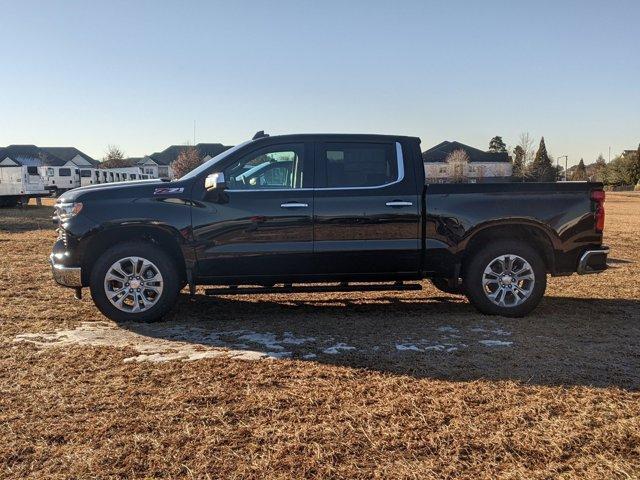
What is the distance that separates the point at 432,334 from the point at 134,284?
9.96 feet

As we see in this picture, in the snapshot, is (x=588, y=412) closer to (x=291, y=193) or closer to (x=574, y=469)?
(x=574, y=469)

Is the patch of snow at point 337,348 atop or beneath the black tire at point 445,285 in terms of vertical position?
beneath

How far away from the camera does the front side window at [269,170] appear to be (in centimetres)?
570

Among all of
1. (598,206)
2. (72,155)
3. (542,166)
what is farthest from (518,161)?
(598,206)

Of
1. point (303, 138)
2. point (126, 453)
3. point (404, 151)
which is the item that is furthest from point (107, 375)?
point (404, 151)

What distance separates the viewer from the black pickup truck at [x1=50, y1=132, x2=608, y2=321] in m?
5.53

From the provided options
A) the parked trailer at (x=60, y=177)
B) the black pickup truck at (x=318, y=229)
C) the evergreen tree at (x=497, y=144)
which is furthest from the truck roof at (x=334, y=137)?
the evergreen tree at (x=497, y=144)

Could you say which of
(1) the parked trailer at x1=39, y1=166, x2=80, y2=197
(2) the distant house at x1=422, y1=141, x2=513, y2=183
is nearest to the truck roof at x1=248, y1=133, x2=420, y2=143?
(1) the parked trailer at x1=39, y1=166, x2=80, y2=197

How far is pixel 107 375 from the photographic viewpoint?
13.3 ft

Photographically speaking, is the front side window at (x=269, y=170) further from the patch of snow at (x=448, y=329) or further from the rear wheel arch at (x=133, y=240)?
the patch of snow at (x=448, y=329)

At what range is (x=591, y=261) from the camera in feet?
19.1

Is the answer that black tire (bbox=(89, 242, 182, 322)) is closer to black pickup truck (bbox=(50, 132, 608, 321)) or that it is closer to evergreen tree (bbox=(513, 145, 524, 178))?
black pickup truck (bbox=(50, 132, 608, 321))

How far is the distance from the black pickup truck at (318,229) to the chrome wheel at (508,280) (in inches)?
0.4

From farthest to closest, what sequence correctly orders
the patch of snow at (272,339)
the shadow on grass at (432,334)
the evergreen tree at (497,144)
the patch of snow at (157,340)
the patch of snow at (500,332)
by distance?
the evergreen tree at (497,144) → the patch of snow at (500,332) → the patch of snow at (272,339) → the patch of snow at (157,340) → the shadow on grass at (432,334)
